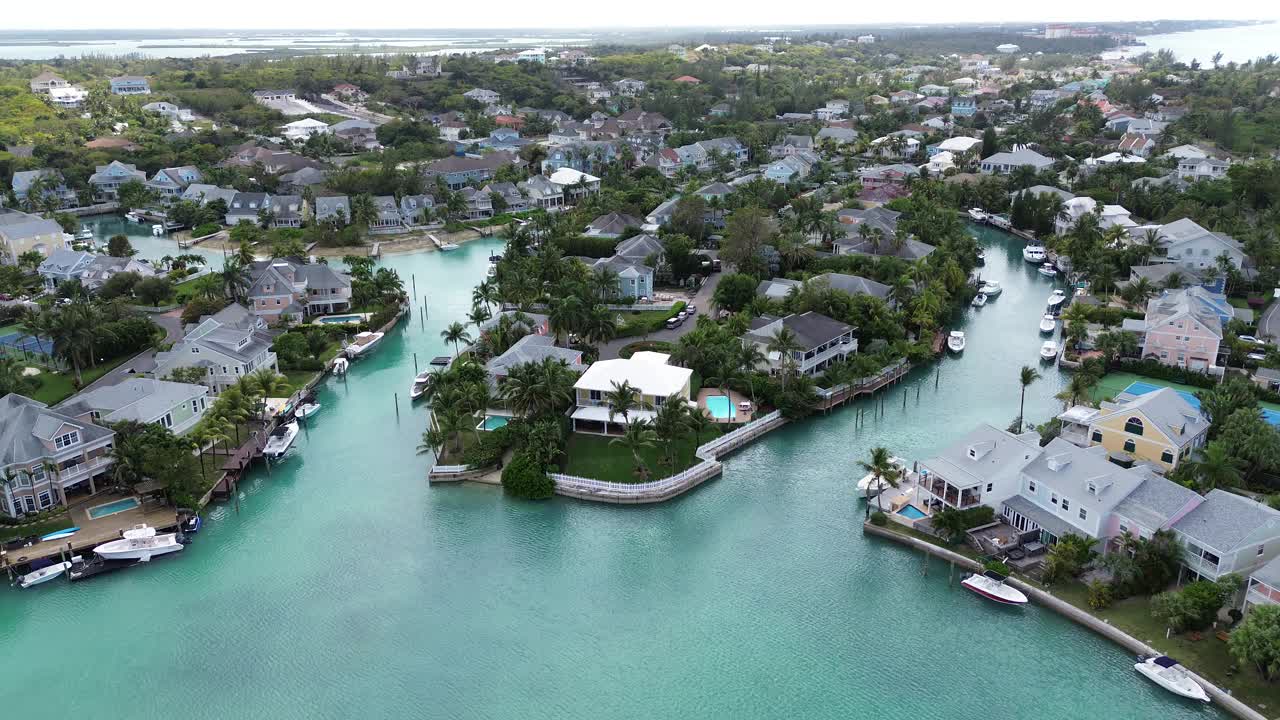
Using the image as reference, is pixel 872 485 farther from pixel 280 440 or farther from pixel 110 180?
pixel 110 180

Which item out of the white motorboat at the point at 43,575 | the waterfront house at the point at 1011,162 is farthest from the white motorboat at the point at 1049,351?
the waterfront house at the point at 1011,162

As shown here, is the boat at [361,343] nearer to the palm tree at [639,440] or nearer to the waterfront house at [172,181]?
the palm tree at [639,440]

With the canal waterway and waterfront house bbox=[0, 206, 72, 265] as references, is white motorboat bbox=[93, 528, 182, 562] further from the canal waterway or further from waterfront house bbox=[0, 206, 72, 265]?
waterfront house bbox=[0, 206, 72, 265]

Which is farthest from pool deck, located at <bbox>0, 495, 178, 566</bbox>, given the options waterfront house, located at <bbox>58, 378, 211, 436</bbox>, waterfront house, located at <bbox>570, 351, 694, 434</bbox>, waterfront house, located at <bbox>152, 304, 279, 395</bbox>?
waterfront house, located at <bbox>570, 351, 694, 434</bbox>

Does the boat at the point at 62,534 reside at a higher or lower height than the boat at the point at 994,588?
higher

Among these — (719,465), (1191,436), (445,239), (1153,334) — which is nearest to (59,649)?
(719,465)

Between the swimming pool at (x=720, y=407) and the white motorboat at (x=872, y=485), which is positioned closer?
the white motorboat at (x=872, y=485)

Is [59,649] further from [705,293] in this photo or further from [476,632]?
[705,293]

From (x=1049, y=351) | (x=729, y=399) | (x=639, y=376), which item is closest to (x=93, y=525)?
(x=639, y=376)
